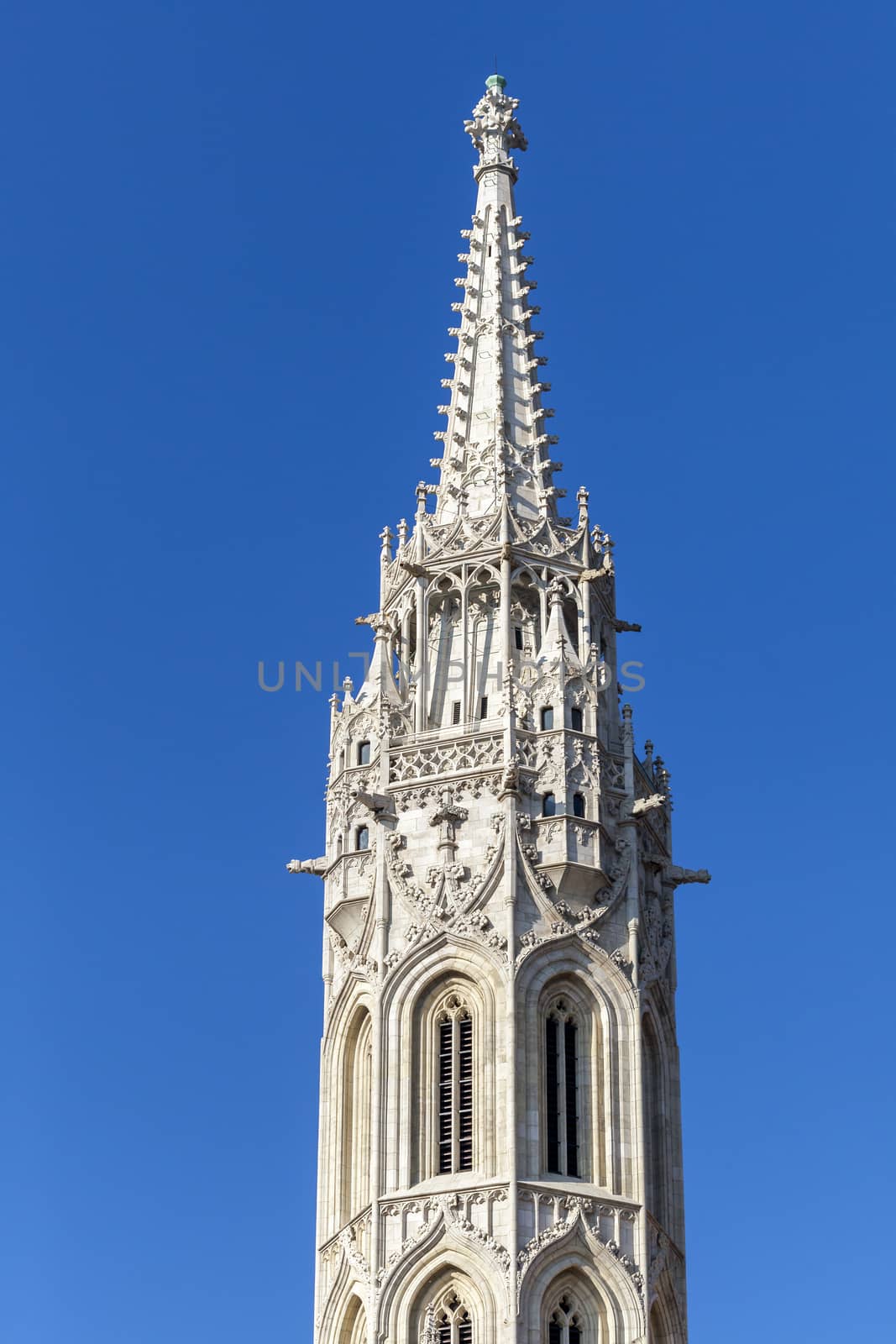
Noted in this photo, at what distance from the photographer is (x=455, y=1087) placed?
2852 inches

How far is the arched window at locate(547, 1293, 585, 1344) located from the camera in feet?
228

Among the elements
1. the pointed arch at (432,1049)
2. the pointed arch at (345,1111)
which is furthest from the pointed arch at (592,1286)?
the pointed arch at (345,1111)

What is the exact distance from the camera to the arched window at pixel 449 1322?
69625mm

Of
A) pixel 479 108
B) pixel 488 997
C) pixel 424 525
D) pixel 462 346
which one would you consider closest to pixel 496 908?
pixel 488 997

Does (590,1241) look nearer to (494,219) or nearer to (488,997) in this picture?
(488,997)

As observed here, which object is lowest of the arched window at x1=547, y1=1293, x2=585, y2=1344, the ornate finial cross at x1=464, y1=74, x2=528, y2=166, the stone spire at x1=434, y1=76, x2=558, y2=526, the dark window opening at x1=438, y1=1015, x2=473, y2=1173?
the arched window at x1=547, y1=1293, x2=585, y2=1344

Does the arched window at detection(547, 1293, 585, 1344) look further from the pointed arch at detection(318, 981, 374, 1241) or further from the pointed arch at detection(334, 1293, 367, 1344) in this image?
the pointed arch at detection(318, 981, 374, 1241)

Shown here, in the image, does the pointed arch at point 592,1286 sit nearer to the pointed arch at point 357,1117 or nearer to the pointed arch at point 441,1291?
the pointed arch at point 441,1291

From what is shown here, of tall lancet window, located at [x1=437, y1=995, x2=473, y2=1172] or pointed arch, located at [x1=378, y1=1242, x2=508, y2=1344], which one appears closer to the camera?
pointed arch, located at [x1=378, y1=1242, x2=508, y2=1344]

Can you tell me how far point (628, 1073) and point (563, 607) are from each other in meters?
13.9

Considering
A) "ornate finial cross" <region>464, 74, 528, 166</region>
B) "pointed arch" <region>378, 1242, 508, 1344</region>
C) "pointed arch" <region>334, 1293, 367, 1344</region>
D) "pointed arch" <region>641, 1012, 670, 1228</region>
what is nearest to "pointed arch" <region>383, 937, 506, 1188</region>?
"pointed arch" <region>378, 1242, 508, 1344</region>

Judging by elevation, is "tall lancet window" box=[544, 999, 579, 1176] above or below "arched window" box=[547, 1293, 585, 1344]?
above

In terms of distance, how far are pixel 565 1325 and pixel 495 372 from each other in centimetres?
2871

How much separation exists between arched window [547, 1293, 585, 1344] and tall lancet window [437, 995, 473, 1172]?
3867 mm
